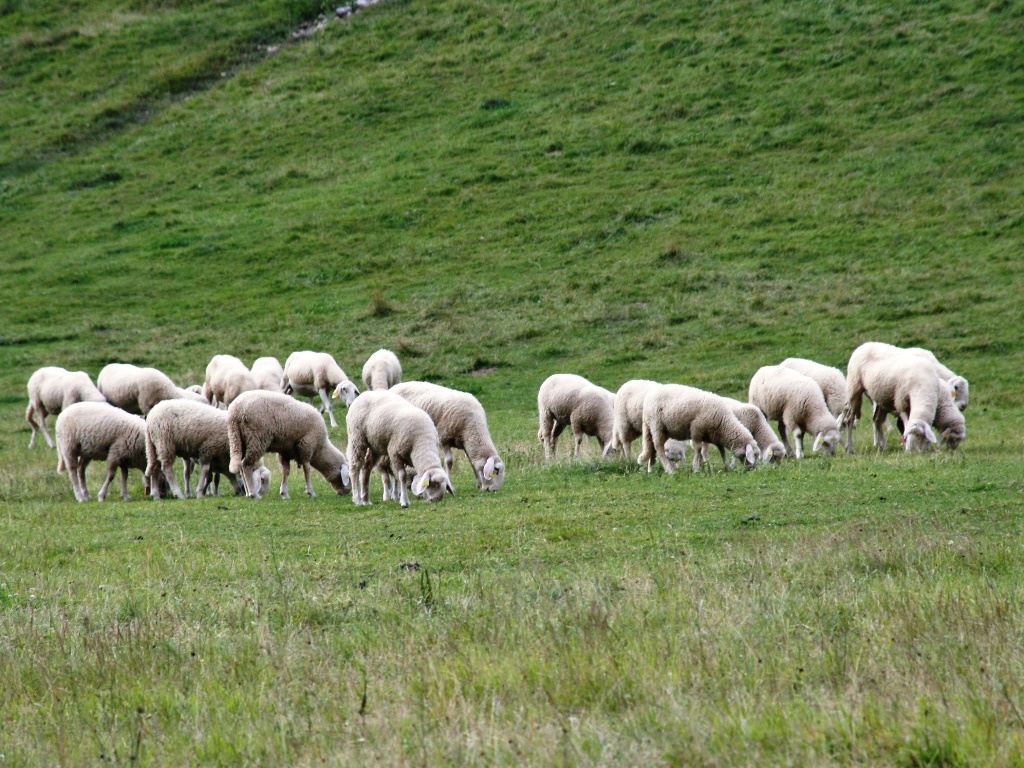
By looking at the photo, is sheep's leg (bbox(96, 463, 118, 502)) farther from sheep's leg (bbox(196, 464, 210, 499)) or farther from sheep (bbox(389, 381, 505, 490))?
sheep (bbox(389, 381, 505, 490))

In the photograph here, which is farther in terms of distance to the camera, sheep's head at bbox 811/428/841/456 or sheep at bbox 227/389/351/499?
sheep's head at bbox 811/428/841/456

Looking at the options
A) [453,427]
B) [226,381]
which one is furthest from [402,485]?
[226,381]

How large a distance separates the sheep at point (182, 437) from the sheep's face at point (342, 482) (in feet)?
2.73

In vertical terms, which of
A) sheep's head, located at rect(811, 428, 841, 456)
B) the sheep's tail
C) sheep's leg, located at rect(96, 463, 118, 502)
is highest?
the sheep's tail

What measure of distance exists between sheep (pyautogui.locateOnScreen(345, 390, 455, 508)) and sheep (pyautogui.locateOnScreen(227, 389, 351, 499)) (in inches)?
33.5

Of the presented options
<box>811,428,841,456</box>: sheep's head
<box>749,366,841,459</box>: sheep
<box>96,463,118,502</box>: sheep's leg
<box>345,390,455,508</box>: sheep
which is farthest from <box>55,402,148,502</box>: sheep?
<box>811,428,841,456</box>: sheep's head

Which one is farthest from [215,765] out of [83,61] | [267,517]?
[83,61]

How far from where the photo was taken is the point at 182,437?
13875 mm

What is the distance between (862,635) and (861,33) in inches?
1497

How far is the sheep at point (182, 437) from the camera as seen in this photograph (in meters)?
13.9

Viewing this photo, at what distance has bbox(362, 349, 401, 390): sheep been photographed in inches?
933

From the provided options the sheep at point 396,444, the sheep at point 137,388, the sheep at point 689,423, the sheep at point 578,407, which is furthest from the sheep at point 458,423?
the sheep at point 137,388

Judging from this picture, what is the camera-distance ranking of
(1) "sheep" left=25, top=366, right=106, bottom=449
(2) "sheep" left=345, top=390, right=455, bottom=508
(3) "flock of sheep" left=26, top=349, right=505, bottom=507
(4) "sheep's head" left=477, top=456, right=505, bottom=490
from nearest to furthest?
(2) "sheep" left=345, top=390, right=455, bottom=508 < (3) "flock of sheep" left=26, top=349, right=505, bottom=507 < (4) "sheep's head" left=477, top=456, right=505, bottom=490 < (1) "sheep" left=25, top=366, right=106, bottom=449

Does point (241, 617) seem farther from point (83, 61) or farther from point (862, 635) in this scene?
point (83, 61)
